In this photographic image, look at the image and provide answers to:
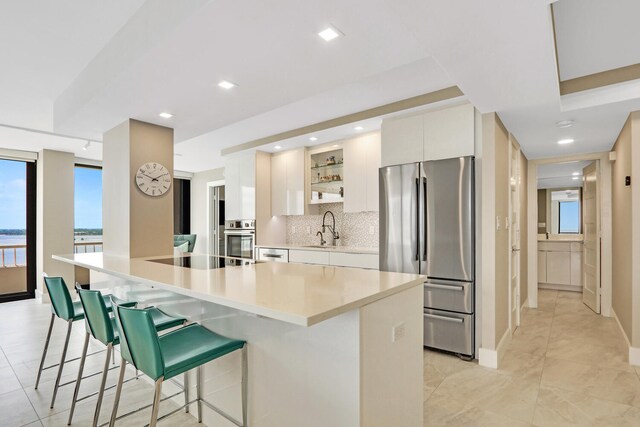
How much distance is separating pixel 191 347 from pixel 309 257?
2590 millimetres

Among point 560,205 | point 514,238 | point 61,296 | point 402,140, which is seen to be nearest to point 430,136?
point 402,140

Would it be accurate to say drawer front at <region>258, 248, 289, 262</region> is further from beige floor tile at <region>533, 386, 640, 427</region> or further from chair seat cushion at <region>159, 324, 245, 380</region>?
beige floor tile at <region>533, 386, 640, 427</region>

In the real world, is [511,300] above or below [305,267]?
below

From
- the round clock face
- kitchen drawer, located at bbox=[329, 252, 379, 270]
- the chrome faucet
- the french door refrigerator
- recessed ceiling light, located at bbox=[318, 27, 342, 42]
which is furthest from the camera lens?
the chrome faucet

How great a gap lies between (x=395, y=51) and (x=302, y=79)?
659mm

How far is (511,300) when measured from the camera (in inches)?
143

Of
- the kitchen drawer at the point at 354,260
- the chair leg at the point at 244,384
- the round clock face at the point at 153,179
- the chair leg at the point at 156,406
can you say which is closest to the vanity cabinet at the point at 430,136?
the kitchen drawer at the point at 354,260

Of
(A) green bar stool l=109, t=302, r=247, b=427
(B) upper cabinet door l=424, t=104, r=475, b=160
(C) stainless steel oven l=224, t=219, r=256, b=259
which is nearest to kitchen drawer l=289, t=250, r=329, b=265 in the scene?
(C) stainless steel oven l=224, t=219, r=256, b=259

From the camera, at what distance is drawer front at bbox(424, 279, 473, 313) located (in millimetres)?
3002

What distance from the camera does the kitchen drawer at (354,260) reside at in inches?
146

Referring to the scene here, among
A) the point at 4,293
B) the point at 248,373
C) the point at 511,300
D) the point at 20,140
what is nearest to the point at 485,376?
the point at 511,300

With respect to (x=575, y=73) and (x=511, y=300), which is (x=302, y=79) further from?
(x=511, y=300)

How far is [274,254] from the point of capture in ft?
15.5

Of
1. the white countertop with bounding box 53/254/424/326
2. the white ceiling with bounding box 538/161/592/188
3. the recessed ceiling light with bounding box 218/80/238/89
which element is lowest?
the white countertop with bounding box 53/254/424/326
